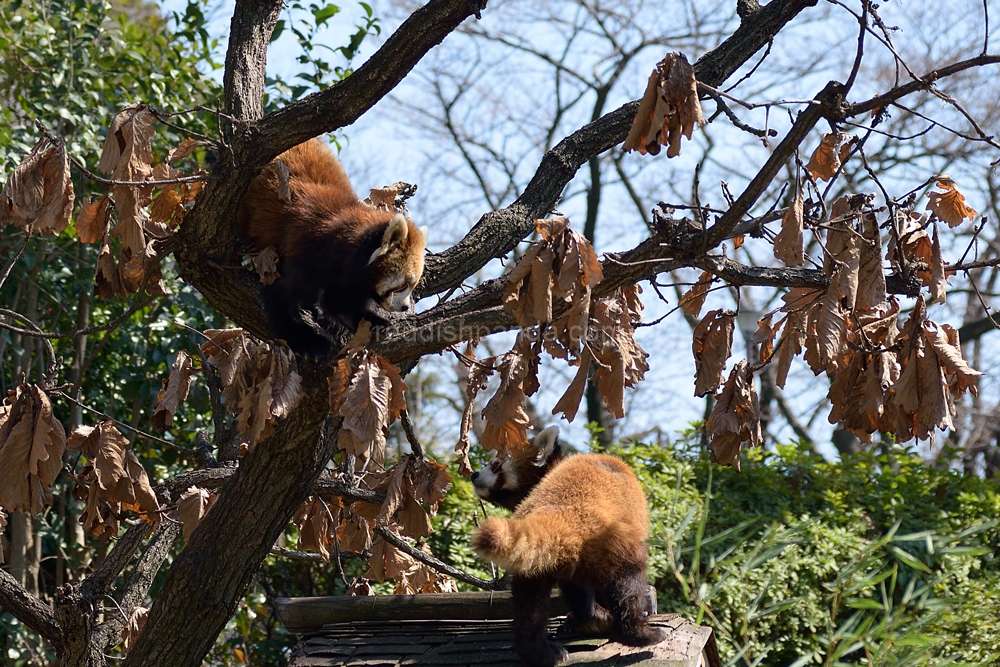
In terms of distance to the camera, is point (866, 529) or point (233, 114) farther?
point (866, 529)

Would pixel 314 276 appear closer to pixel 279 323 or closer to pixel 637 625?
pixel 279 323

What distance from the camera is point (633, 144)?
214cm

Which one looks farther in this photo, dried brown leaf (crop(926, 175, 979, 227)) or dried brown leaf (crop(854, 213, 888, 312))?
dried brown leaf (crop(926, 175, 979, 227))

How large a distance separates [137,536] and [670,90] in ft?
9.90

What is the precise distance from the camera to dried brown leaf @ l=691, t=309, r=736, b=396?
9.54ft

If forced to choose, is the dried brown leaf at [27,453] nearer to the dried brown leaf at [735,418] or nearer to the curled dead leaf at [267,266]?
the curled dead leaf at [267,266]

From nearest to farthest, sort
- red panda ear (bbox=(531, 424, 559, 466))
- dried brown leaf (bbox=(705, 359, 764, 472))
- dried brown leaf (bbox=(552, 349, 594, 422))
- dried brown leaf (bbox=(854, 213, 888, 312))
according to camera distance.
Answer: dried brown leaf (bbox=(552, 349, 594, 422)), dried brown leaf (bbox=(854, 213, 888, 312)), dried brown leaf (bbox=(705, 359, 764, 472)), red panda ear (bbox=(531, 424, 559, 466))

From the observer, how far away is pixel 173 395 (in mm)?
3262

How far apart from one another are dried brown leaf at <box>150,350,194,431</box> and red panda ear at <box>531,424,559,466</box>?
6.11 ft

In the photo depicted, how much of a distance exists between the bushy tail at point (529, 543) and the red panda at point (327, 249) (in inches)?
33.2

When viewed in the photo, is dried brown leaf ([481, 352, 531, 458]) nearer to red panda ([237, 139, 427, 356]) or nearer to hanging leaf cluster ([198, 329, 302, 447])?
hanging leaf cluster ([198, 329, 302, 447])

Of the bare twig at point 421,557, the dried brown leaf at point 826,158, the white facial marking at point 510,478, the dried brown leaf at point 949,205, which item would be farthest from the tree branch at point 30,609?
the dried brown leaf at point 949,205

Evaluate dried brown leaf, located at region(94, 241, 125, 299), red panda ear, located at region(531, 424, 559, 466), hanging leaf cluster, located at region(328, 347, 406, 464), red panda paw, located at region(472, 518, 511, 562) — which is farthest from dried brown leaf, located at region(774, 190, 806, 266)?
red panda ear, located at region(531, 424, 559, 466)

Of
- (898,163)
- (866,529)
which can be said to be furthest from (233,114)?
(898,163)
